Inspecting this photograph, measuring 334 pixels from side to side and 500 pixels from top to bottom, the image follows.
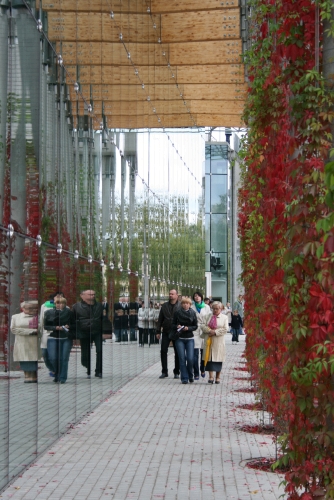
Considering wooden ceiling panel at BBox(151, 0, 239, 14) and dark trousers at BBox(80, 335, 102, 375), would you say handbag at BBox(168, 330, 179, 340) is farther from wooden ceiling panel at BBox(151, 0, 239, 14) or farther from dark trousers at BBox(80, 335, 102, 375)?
wooden ceiling panel at BBox(151, 0, 239, 14)

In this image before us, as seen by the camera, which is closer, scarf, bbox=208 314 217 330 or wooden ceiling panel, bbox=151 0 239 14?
scarf, bbox=208 314 217 330

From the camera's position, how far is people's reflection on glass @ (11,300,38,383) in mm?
8969

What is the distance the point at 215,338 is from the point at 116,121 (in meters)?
4.62

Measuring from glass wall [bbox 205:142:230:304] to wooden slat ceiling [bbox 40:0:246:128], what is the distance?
37.4 metres

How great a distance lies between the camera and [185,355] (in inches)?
784

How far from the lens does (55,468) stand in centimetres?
958

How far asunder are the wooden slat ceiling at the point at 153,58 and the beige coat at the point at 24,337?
3.56m

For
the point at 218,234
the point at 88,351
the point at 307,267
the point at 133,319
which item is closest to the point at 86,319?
the point at 88,351

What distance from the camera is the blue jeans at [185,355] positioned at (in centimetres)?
1972

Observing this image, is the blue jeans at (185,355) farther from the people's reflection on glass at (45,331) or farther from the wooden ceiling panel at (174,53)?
the people's reflection on glass at (45,331)

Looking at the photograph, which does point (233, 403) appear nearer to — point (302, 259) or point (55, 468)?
point (55, 468)

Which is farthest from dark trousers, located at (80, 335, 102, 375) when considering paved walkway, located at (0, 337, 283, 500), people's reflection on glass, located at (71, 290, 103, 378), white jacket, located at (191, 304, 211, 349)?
white jacket, located at (191, 304, 211, 349)

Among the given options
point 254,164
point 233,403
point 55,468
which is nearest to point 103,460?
point 55,468

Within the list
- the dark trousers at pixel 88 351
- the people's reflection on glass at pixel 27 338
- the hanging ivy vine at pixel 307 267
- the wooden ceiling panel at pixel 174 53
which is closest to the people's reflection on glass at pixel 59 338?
the people's reflection on glass at pixel 27 338
